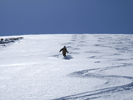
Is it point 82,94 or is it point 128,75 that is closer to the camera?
point 82,94

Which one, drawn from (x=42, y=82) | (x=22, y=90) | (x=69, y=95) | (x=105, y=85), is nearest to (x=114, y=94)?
(x=105, y=85)

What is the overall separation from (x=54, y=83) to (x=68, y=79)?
0.42 metres

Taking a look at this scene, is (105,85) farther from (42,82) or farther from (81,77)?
(42,82)

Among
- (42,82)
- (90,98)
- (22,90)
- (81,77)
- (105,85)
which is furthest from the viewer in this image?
(81,77)

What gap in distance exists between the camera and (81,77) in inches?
136

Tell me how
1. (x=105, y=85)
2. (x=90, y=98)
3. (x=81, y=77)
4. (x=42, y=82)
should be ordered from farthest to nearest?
(x=81, y=77) < (x=42, y=82) < (x=105, y=85) < (x=90, y=98)

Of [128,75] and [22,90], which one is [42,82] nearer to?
[22,90]

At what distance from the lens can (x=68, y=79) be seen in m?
3.30

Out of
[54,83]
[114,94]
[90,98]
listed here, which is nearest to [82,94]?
[90,98]

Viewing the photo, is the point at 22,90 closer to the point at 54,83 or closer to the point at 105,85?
the point at 54,83

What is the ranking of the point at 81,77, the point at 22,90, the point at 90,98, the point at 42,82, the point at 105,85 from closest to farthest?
the point at 90,98 < the point at 22,90 < the point at 105,85 < the point at 42,82 < the point at 81,77

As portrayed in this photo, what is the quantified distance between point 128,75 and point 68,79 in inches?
64.0

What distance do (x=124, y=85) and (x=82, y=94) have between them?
103 centimetres

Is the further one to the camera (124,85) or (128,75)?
(128,75)
